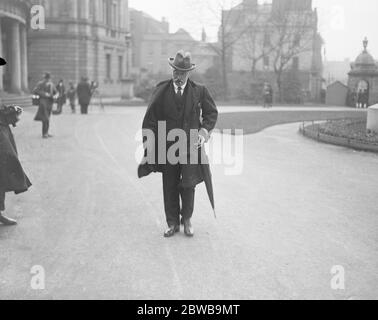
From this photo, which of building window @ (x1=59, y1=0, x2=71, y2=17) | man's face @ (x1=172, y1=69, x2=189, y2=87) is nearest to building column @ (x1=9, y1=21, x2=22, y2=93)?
building window @ (x1=59, y1=0, x2=71, y2=17)

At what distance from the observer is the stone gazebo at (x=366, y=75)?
38.2 m

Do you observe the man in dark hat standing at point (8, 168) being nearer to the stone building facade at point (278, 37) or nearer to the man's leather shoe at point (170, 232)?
the man's leather shoe at point (170, 232)

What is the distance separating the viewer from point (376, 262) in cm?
502

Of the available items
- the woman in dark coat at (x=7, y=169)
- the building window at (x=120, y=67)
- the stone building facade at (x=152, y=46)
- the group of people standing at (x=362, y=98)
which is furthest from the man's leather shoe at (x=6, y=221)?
the stone building facade at (x=152, y=46)

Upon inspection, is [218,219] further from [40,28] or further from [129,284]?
[40,28]

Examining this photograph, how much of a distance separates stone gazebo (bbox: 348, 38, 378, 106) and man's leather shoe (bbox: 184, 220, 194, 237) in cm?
3534

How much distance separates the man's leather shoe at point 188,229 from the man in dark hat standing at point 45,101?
32.5ft

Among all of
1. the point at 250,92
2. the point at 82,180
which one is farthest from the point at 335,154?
the point at 250,92

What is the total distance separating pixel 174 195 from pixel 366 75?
3589 centimetres

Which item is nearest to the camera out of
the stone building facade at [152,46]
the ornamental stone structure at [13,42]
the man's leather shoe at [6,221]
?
the man's leather shoe at [6,221]

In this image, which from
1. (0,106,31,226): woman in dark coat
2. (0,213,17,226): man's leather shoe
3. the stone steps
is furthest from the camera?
the stone steps

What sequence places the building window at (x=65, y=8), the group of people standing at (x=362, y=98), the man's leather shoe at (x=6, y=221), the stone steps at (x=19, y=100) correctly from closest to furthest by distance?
the man's leather shoe at (x=6, y=221) < the stone steps at (x=19, y=100) < the group of people standing at (x=362, y=98) < the building window at (x=65, y=8)

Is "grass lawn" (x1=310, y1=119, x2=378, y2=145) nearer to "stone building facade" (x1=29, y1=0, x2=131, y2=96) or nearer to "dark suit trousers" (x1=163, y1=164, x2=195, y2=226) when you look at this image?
"dark suit trousers" (x1=163, y1=164, x2=195, y2=226)

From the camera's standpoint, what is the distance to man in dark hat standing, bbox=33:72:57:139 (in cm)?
1483
